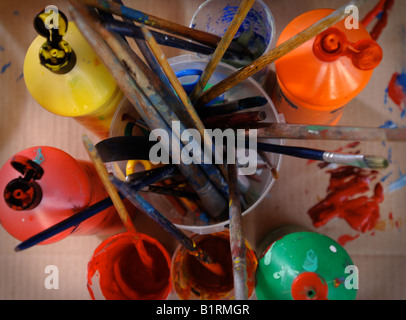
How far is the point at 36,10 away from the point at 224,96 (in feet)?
1.30

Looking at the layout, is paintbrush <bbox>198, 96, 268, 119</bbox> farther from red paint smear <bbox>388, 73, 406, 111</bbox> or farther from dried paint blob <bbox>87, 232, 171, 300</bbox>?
red paint smear <bbox>388, 73, 406, 111</bbox>

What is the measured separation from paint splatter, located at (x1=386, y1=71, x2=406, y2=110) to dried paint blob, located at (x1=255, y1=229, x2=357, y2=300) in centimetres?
31

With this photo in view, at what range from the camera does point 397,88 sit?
0.59 meters

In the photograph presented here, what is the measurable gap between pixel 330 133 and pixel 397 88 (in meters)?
0.33

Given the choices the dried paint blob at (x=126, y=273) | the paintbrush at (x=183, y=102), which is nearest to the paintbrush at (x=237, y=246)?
the paintbrush at (x=183, y=102)

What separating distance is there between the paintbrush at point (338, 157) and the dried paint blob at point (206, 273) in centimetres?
17

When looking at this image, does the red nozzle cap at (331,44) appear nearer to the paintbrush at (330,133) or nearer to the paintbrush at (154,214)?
the paintbrush at (330,133)

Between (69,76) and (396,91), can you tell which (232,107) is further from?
(396,91)

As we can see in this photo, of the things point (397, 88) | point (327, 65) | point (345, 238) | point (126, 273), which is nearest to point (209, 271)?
point (126, 273)

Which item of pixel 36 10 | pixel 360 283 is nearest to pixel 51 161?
pixel 36 10

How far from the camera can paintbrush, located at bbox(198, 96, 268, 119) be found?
0.41 meters

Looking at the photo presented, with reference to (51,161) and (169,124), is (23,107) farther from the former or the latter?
(169,124)

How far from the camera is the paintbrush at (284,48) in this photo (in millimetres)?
313

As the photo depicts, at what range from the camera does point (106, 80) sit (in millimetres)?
430
